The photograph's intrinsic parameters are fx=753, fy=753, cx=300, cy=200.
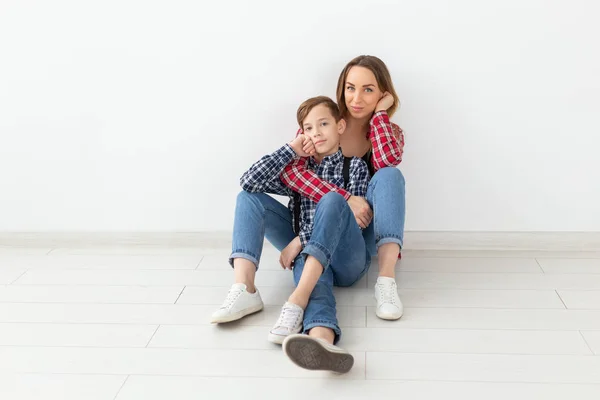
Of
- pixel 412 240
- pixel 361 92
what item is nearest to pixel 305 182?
pixel 361 92

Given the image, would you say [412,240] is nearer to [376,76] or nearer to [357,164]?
[357,164]

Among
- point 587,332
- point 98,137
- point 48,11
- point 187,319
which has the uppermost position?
point 48,11

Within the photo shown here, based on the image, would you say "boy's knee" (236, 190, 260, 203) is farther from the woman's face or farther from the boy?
the woman's face

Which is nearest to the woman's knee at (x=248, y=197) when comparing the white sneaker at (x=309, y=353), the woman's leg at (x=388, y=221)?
the woman's leg at (x=388, y=221)

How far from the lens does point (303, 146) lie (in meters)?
2.21

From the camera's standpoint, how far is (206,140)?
254 centimetres

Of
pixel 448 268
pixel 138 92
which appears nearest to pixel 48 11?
pixel 138 92

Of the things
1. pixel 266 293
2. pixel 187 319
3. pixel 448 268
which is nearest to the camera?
pixel 187 319

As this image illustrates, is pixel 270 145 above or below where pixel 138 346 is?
above

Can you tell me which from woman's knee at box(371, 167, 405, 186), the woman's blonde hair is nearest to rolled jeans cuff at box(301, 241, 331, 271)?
woman's knee at box(371, 167, 405, 186)

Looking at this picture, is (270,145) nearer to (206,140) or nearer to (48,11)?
(206,140)

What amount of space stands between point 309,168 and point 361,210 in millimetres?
220

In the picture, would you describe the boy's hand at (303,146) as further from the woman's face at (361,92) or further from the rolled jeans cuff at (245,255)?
the rolled jeans cuff at (245,255)

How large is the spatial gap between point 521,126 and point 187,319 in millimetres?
1238
